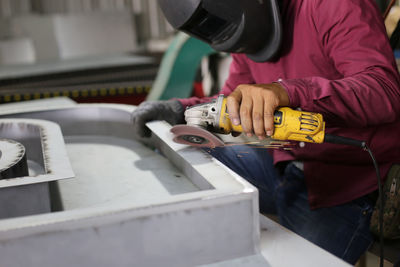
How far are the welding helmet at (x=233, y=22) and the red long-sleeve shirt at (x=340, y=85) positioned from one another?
4 cm

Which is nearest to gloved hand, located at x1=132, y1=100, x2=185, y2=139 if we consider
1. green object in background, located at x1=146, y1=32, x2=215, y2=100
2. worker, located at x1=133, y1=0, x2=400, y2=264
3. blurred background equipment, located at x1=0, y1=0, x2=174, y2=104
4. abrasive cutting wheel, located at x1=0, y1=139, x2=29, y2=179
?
worker, located at x1=133, y1=0, x2=400, y2=264

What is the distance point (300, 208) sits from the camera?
1330mm

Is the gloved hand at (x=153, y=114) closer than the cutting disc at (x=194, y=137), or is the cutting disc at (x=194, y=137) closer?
the cutting disc at (x=194, y=137)

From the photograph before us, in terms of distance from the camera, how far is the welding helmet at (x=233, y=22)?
1138 millimetres

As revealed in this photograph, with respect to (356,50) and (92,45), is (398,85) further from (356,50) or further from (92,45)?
(92,45)

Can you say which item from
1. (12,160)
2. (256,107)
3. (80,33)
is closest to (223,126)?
(256,107)

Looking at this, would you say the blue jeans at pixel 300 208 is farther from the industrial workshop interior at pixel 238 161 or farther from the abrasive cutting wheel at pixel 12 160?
the abrasive cutting wheel at pixel 12 160

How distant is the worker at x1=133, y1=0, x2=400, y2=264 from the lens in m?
0.96

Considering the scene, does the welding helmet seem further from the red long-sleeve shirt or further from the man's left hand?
the man's left hand

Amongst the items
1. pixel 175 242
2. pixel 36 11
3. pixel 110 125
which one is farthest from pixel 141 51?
pixel 175 242

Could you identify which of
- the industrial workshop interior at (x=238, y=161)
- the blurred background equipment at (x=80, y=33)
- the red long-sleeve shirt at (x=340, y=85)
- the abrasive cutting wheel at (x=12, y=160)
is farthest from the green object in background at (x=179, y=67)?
the abrasive cutting wheel at (x=12, y=160)

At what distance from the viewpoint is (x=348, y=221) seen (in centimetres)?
120

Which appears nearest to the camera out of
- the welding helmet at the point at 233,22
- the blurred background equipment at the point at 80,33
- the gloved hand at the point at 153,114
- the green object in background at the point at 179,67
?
the welding helmet at the point at 233,22

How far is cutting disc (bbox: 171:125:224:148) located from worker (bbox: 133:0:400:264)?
9cm
